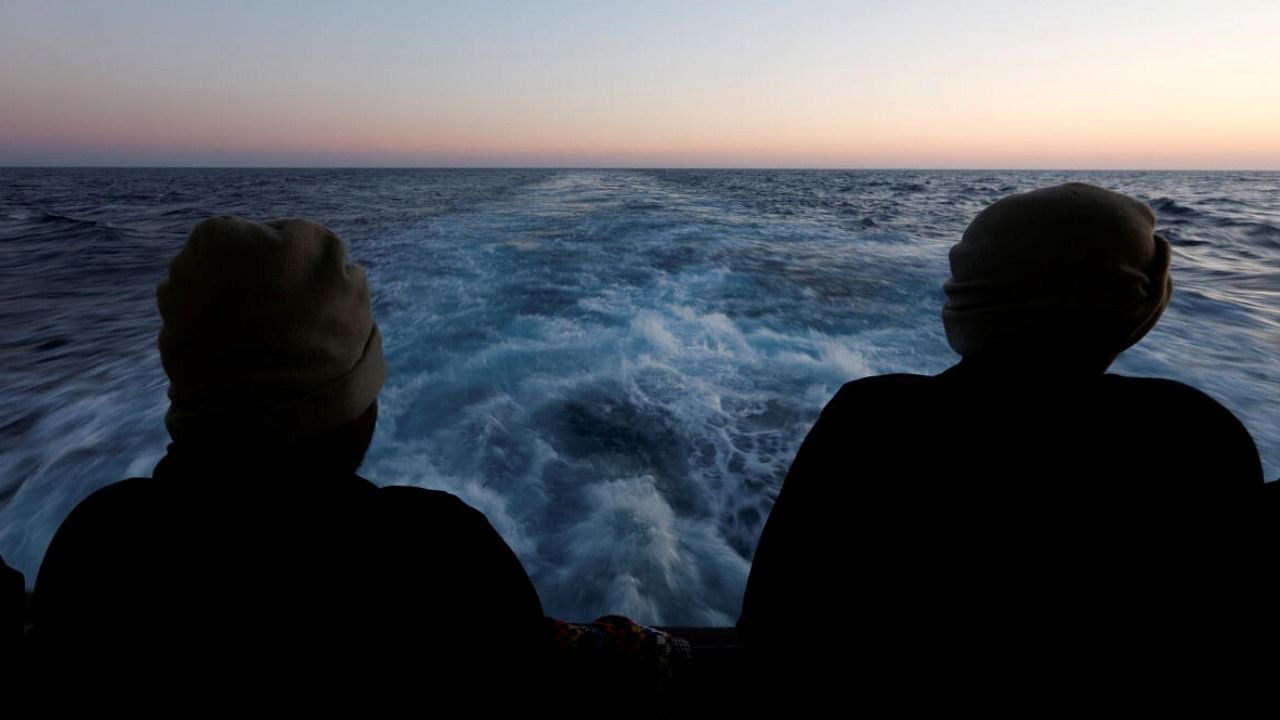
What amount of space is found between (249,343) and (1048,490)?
3.79ft

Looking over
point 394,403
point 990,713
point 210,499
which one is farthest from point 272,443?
point 394,403

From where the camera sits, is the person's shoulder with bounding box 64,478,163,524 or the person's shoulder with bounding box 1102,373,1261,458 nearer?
the person's shoulder with bounding box 64,478,163,524

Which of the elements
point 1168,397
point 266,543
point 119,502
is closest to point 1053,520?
point 1168,397

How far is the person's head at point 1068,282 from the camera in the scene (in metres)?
0.92

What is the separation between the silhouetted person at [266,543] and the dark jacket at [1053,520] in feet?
2.26

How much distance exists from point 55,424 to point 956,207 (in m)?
21.4

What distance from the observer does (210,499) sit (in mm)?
689

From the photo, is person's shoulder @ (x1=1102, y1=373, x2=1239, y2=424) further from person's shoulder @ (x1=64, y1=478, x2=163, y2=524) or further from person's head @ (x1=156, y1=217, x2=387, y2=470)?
person's shoulder @ (x1=64, y1=478, x2=163, y2=524)

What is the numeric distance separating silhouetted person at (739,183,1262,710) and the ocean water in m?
1.49

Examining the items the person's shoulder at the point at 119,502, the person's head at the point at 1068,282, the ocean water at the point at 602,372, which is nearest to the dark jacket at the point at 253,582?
the person's shoulder at the point at 119,502

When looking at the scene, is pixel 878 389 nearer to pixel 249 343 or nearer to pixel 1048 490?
pixel 1048 490

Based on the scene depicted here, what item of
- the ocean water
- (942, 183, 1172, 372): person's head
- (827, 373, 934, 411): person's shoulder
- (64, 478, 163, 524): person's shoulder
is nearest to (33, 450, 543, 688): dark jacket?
(64, 478, 163, 524): person's shoulder

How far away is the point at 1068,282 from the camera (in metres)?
0.92

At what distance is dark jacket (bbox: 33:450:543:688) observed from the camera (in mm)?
656
